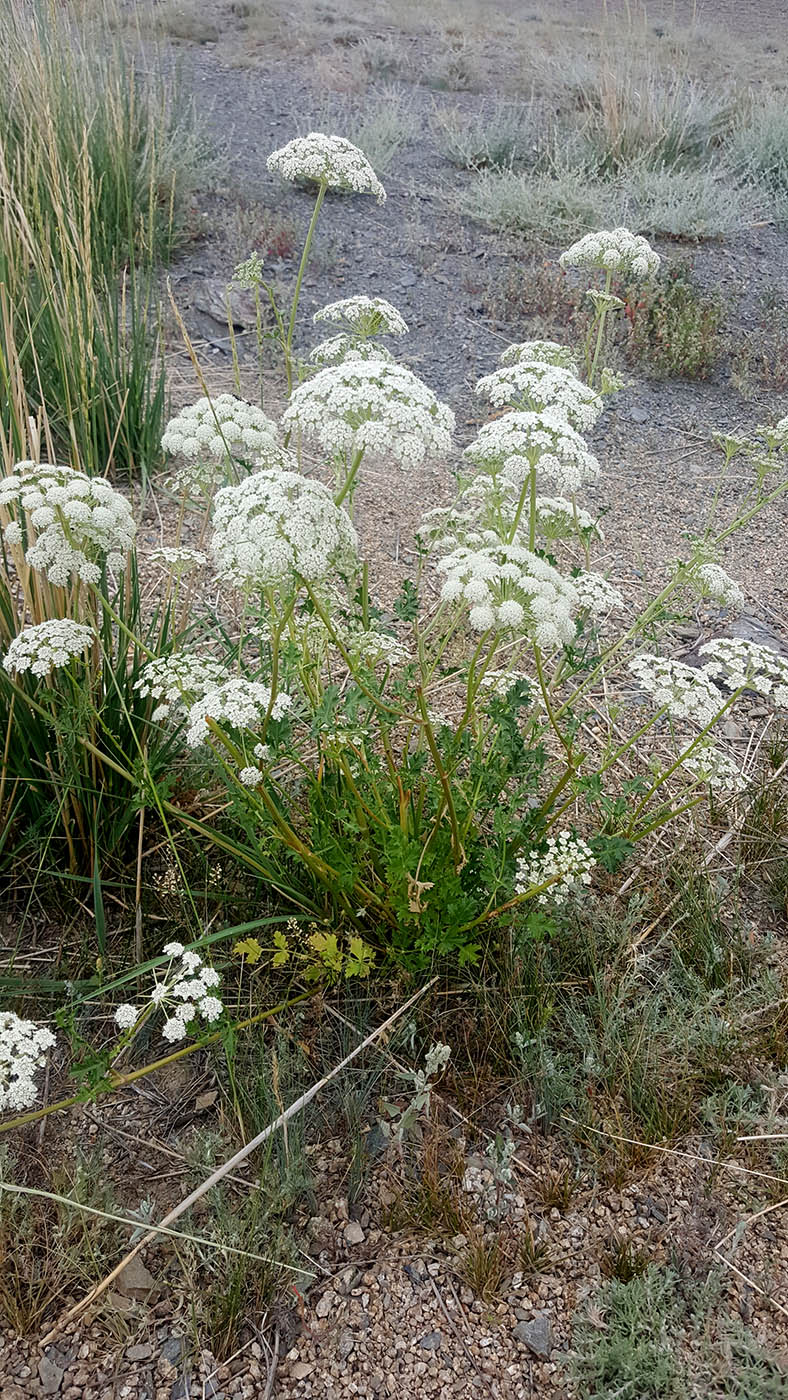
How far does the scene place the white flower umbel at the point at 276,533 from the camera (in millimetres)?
1743

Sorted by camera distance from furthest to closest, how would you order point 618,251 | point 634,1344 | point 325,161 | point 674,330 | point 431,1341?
point 674,330
point 618,251
point 325,161
point 431,1341
point 634,1344

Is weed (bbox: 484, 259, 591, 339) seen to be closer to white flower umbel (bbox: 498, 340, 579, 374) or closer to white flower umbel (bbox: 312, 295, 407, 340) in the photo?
white flower umbel (bbox: 498, 340, 579, 374)

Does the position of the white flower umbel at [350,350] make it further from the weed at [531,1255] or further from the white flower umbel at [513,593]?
the weed at [531,1255]

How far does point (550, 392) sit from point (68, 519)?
120cm

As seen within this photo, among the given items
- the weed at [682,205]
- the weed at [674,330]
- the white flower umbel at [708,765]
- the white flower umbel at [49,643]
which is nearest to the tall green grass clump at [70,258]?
the white flower umbel at [49,643]

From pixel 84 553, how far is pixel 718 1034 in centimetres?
212

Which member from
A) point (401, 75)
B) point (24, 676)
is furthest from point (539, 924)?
point (401, 75)

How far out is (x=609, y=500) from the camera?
5.18 m

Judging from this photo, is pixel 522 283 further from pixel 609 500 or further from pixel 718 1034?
pixel 718 1034

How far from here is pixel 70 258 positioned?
10.9ft

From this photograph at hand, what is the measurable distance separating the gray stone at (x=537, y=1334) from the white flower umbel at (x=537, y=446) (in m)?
1.94

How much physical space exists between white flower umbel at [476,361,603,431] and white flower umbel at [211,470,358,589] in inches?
23.0

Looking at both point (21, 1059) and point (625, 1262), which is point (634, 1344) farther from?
point (21, 1059)

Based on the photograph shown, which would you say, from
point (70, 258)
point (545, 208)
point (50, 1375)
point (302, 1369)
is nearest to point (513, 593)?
point (302, 1369)
